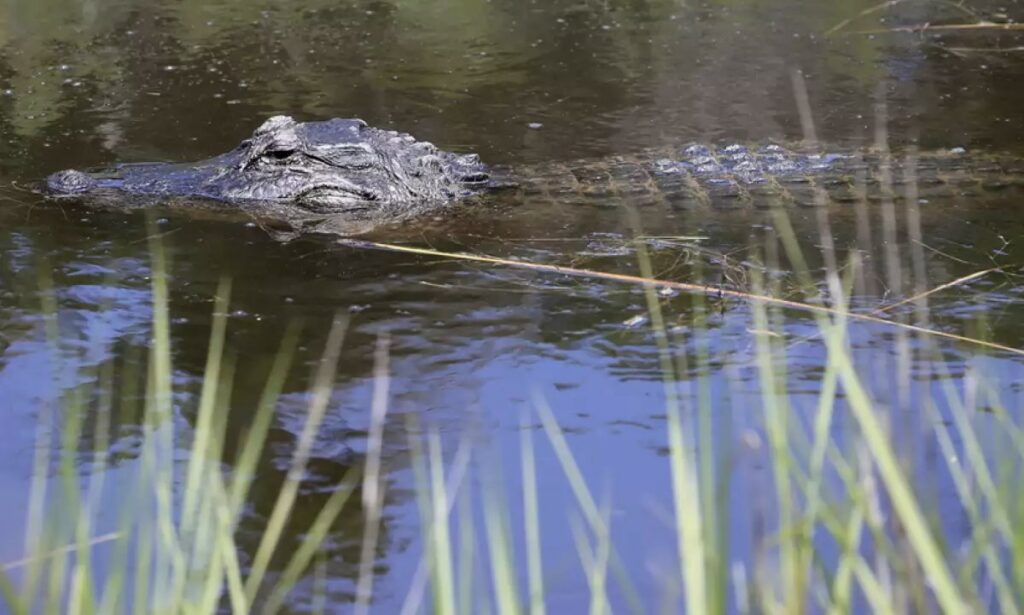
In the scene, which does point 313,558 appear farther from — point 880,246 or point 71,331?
point 880,246

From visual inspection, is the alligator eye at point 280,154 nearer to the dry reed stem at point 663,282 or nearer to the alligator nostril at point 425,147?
the alligator nostril at point 425,147

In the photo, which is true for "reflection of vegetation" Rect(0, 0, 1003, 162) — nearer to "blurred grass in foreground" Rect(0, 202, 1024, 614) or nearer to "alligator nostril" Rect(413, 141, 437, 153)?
"alligator nostril" Rect(413, 141, 437, 153)

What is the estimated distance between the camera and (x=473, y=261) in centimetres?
517

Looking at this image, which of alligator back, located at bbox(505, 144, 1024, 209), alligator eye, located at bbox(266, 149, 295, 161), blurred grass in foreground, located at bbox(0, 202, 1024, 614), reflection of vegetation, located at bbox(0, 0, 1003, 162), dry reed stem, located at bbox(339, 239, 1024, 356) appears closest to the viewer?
blurred grass in foreground, located at bbox(0, 202, 1024, 614)

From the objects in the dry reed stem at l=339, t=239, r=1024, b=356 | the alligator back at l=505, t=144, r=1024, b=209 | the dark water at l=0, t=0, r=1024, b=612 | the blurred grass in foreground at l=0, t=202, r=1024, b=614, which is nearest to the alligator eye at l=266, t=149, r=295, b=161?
the dark water at l=0, t=0, r=1024, b=612

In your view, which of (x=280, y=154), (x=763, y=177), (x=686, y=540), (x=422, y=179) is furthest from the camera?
(x=422, y=179)

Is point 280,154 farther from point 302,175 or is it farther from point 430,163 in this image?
point 430,163

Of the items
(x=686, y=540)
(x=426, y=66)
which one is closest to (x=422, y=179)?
(x=426, y=66)

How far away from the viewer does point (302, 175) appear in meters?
6.06

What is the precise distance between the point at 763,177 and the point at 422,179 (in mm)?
1795

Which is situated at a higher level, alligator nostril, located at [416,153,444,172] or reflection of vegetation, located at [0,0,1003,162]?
reflection of vegetation, located at [0,0,1003,162]

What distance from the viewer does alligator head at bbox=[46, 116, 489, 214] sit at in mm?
6000

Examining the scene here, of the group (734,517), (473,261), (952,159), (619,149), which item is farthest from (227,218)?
(952,159)

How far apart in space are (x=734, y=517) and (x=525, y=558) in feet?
1.93
